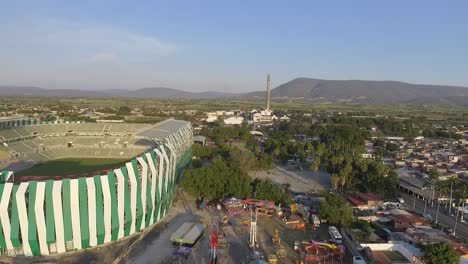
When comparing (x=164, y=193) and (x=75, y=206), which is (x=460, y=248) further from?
(x=75, y=206)

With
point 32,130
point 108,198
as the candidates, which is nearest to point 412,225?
point 108,198

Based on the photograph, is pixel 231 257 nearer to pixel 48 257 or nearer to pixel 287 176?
pixel 48 257

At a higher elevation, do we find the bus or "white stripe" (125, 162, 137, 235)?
"white stripe" (125, 162, 137, 235)

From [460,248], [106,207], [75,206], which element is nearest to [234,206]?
[106,207]

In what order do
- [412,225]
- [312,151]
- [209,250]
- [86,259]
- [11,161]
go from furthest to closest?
[312,151], [11,161], [412,225], [209,250], [86,259]

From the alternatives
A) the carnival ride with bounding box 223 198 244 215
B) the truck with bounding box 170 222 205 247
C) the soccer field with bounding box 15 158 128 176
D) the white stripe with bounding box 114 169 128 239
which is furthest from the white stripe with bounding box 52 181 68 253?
the soccer field with bounding box 15 158 128 176

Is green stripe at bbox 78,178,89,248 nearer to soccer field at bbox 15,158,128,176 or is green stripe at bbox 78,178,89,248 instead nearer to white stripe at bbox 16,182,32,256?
white stripe at bbox 16,182,32,256

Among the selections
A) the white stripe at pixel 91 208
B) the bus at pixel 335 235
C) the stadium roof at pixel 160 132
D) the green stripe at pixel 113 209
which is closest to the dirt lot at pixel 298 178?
the stadium roof at pixel 160 132
